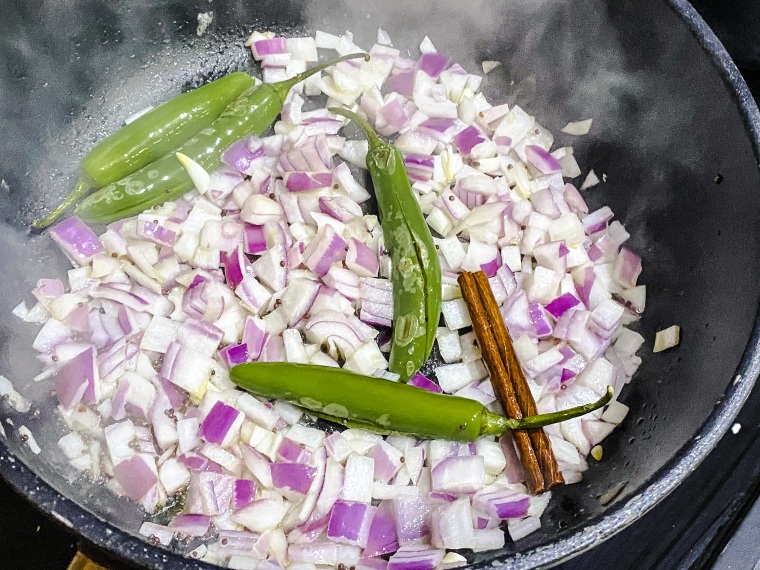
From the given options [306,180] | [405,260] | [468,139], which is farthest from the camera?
[468,139]

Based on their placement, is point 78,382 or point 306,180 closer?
point 78,382

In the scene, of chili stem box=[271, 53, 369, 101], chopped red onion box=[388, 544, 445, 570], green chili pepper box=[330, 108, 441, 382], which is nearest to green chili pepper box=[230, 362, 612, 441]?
green chili pepper box=[330, 108, 441, 382]

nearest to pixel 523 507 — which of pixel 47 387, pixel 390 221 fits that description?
pixel 390 221

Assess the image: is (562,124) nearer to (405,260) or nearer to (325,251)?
(405,260)

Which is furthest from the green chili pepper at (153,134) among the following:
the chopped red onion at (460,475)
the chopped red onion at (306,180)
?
the chopped red onion at (460,475)

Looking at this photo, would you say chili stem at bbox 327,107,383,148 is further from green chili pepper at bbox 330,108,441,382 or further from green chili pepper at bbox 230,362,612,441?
green chili pepper at bbox 230,362,612,441

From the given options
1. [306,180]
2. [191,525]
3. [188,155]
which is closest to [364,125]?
[306,180]

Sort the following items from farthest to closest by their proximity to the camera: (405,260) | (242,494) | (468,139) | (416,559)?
(468,139) < (405,260) < (242,494) < (416,559)

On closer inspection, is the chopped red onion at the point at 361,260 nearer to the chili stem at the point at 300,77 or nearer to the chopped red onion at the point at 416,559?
the chili stem at the point at 300,77
